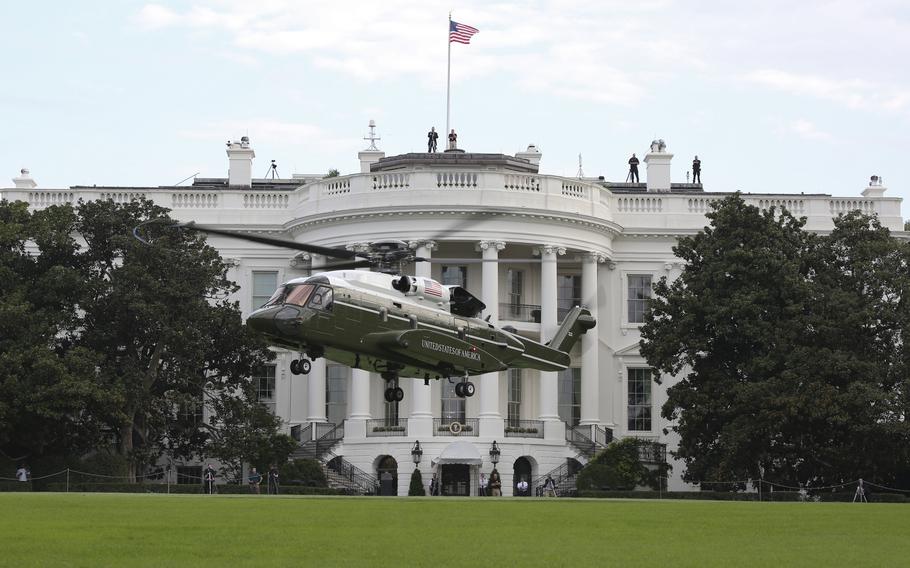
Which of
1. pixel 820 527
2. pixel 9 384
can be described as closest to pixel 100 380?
pixel 9 384

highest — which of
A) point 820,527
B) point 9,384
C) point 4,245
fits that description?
point 4,245

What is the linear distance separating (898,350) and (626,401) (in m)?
18.3

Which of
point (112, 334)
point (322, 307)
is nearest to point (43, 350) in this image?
point (112, 334)

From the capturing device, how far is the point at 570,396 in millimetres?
77438

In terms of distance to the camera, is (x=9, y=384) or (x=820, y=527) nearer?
(x=820, y=527)

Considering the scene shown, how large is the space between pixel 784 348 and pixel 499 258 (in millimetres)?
18044

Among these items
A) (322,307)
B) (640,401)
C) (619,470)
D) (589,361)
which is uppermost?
(589,361)

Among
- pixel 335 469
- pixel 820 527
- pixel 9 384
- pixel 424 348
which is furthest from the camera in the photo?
pixel 335 469

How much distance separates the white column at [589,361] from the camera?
74.7m

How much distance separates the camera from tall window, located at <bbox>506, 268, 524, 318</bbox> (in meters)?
75.9

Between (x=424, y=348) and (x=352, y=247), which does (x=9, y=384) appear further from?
(x=424, y=348)

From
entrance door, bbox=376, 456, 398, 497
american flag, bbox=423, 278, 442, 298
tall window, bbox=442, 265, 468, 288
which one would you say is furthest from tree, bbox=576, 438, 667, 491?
american flag, bbox=423, 278, 442, 298

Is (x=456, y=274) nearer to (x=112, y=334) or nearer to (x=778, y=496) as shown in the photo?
(x=112, y=334)

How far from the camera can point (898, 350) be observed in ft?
202
